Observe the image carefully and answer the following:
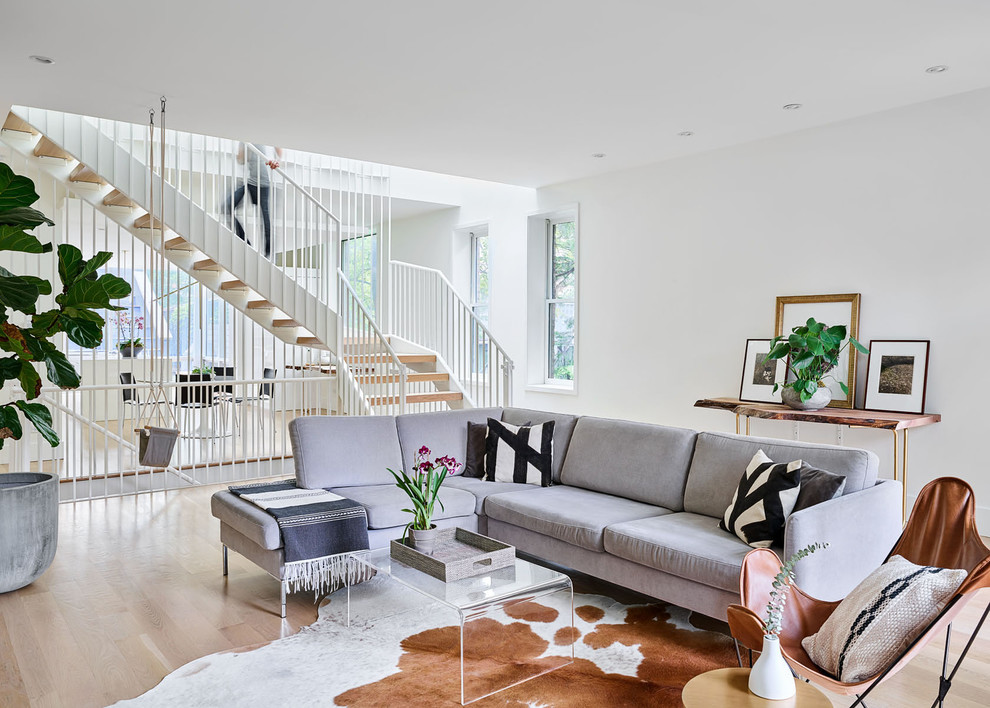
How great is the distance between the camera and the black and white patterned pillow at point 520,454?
13.6ft

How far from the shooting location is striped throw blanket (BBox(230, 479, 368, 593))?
324 cm

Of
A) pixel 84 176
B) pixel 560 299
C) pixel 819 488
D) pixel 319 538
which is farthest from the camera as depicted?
pixel 560 299

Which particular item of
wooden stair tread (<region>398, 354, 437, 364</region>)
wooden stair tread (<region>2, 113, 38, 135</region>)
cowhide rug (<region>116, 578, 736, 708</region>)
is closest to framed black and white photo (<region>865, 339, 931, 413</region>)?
cowhide rug (<region>116, 578, 736, 708</region>)

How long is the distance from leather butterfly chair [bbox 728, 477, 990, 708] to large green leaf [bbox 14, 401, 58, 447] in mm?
2945

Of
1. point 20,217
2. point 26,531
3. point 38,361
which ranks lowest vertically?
point 26,531

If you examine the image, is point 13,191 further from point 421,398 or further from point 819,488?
point 421,398

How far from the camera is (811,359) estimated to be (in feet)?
15.4

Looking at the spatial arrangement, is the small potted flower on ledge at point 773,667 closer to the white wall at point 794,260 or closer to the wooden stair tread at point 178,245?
the white wall at point 794,260

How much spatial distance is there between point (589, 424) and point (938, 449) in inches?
86.8

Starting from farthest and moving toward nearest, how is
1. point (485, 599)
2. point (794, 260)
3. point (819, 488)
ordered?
point (794, 260)
point (819, 488)
point (485, 599)

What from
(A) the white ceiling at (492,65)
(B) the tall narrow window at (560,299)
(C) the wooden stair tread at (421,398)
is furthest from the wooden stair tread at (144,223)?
(B) the tall narrow window at (560,299)

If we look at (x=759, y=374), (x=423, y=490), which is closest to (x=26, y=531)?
(x=423, y=490)

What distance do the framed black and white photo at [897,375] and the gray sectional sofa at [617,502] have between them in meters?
1.71

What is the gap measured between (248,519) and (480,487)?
4.06 ft
